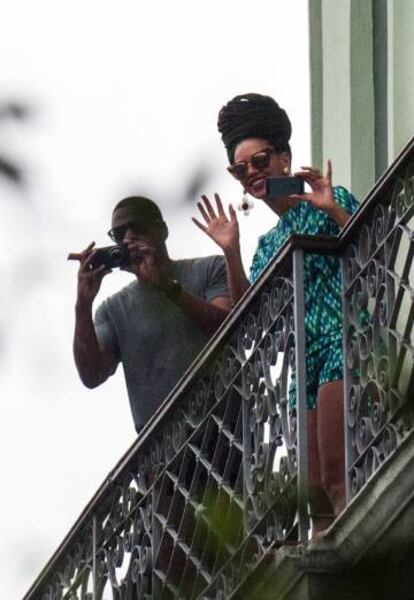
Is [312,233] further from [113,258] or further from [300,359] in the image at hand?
[113,258]

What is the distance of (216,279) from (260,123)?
691 mm

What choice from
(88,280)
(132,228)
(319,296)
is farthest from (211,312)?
(132,228)

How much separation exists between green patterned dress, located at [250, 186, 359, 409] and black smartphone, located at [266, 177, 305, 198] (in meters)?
0.20

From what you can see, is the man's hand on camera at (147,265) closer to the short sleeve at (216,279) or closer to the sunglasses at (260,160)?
the sunglasses at (260,160)

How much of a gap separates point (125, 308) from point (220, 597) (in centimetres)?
113

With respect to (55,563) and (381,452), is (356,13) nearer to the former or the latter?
(55,563)

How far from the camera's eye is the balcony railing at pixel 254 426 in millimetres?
7480

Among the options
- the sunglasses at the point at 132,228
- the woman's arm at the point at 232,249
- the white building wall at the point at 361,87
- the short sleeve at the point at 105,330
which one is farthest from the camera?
the white building wall at the point at 361,87

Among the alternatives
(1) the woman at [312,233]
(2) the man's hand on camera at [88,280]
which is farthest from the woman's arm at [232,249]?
(2) the man's hand on camera at [88,280]

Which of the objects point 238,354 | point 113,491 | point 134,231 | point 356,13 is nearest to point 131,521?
point 113,491

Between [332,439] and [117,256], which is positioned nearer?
[117,256]

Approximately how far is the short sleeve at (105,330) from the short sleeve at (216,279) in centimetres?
40

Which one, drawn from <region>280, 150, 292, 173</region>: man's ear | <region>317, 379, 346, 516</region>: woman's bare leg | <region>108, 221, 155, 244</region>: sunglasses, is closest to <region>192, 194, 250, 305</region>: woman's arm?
<region>280, 150, 292, 173</region>: man's ear

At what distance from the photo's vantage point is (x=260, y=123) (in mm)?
8008
